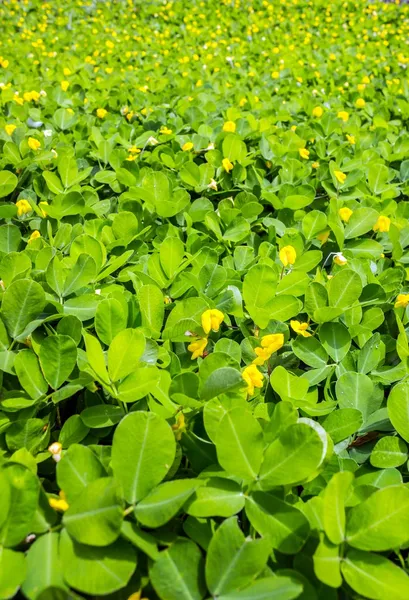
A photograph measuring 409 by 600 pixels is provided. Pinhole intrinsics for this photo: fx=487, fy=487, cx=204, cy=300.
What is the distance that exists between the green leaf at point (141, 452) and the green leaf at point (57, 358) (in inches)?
9.5

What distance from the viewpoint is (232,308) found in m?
1.03

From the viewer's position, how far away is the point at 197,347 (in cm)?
93

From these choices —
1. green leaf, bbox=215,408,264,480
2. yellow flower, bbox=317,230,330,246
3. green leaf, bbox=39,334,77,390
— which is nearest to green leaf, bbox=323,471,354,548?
green leaf, bbox=215,408,264,480

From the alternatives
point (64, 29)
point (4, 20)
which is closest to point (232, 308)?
point (64, 29)

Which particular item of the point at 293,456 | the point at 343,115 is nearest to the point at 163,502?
the point at 293,456

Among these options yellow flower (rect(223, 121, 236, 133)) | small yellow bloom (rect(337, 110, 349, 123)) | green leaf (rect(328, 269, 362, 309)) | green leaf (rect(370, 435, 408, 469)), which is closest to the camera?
green leaf (rect(370, 435, 408, 469))

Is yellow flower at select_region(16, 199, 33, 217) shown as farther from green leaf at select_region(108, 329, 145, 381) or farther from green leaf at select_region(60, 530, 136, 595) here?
green leaf at select_region(60, 530, 136, 595)

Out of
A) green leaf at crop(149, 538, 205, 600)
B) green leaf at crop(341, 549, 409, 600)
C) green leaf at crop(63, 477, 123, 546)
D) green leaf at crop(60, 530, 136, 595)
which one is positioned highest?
green leaf at crop(63, 477, 123, 546)

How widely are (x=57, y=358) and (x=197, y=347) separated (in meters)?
0.26

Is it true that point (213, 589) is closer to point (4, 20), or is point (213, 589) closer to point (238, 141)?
point (238, 141)

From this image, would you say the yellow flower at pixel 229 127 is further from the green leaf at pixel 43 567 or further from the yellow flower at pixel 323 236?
the green leaf at pixel 43 567

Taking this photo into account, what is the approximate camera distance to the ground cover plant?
2.01 feet

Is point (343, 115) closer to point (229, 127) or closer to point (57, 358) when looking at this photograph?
point (229, 127)

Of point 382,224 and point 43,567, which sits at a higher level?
point 382,224
